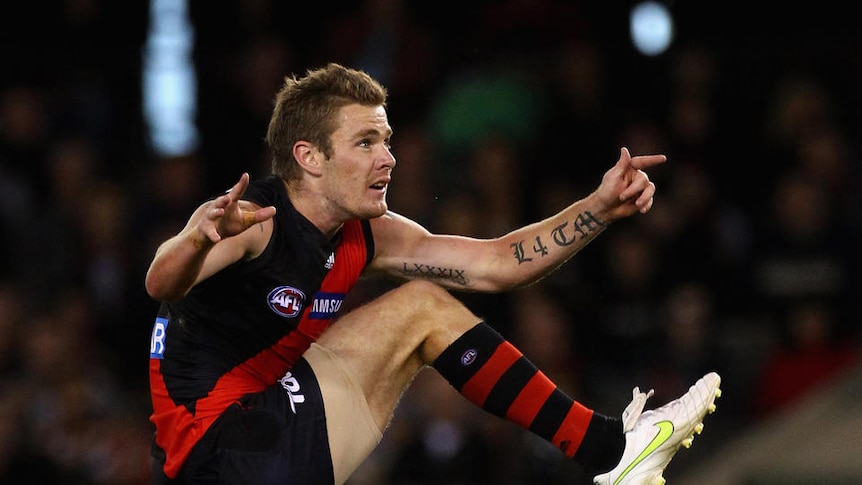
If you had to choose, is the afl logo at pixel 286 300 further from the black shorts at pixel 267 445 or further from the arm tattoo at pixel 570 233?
the arm tattoo at pixel 570 233

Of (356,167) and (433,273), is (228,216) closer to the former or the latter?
(356,167)

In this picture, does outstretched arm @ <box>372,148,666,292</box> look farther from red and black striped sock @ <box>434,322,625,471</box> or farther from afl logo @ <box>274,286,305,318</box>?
afl logo @ <box>274,286,305,318</box>

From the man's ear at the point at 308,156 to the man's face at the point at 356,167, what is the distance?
0.10 ft

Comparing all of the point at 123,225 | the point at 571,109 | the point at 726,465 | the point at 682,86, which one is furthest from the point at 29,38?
the point at 726,465

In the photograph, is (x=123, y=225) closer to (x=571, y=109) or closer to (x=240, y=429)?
(x=571, y=109)

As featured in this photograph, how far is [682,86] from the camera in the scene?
867cm

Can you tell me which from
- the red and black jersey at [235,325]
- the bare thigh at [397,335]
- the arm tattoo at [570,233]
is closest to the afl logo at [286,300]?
the red and black jersey at [235,325]

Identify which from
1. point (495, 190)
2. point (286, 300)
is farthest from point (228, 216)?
point (495, 190)

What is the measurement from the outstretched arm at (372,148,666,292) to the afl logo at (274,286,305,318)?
1.55 ft

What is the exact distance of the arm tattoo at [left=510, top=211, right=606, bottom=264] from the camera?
511cm

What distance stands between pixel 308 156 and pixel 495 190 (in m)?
3.29

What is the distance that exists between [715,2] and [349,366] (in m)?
4.95

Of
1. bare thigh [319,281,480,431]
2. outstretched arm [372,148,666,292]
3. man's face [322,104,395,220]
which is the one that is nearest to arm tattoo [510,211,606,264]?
outstretched arm [372,148,666,292]

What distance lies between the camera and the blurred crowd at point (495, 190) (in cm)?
775
